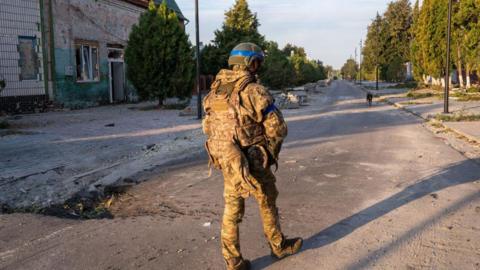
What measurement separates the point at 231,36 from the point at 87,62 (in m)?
15.0

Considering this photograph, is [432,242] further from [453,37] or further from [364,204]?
[453,37]

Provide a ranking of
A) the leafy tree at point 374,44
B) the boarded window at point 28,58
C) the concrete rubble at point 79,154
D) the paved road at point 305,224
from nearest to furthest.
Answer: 1. the paved road at point 305,224
2. the concrete rubble at point 79,154
3. the boarded window at point 28,58
4. the leafy tree at point 374,44

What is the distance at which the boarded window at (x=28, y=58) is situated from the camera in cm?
1714

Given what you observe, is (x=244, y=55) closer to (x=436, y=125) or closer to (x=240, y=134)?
(x=240, y=134)

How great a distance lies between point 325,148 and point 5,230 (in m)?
6.69

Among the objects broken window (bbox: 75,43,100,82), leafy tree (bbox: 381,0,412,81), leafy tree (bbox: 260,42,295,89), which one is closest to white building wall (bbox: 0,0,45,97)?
broken window (bbox: 75,43,100,82)

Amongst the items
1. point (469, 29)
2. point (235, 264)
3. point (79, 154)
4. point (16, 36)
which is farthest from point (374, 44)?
point (235, 264)

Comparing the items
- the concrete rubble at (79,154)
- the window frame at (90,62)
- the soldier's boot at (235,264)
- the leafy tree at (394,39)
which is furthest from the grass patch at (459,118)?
the leafy tree at (394,39)

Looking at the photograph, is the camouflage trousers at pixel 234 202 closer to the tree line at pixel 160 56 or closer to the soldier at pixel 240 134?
the soldier at pixel 240 134

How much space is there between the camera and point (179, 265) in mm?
3629

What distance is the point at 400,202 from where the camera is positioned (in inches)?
213

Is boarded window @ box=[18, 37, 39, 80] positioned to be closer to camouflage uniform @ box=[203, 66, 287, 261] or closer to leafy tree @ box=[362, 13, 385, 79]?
camouflage uniform @ box=[203, 66, 287, 261]

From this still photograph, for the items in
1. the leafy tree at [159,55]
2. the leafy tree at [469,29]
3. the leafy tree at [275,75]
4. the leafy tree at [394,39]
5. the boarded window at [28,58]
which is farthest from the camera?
the leafy tree at [394,39]

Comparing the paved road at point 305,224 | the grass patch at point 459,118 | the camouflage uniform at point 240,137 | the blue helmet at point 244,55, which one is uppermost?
the blue helmet at point 244,55
